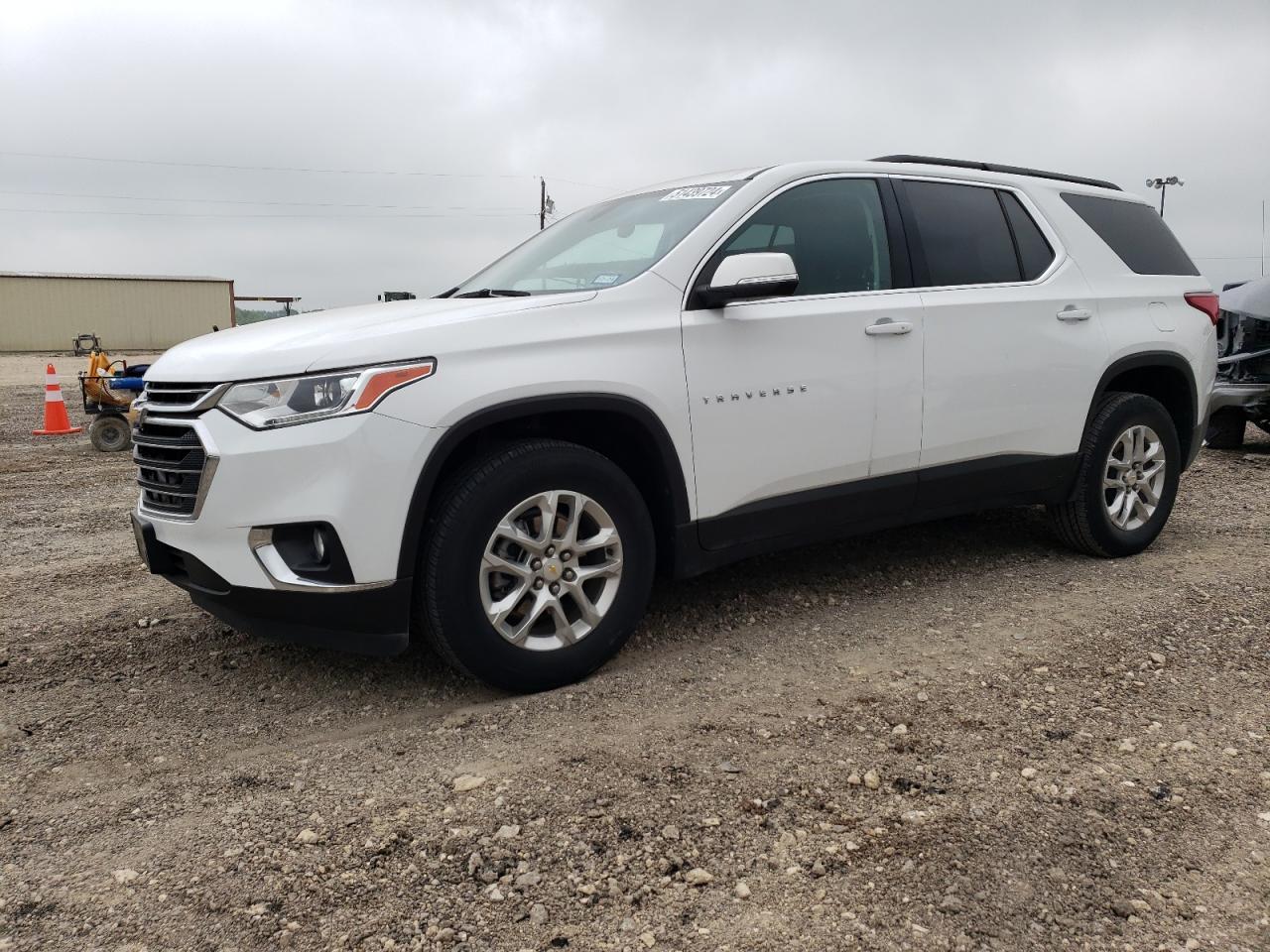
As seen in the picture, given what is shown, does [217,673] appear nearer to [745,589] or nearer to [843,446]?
[745,589]

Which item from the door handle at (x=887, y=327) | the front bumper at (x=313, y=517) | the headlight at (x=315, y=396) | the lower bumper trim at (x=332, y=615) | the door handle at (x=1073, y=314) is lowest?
the lower bumper trim at (x=332, y=615)

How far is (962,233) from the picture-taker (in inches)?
174

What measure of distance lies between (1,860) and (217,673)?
125cm

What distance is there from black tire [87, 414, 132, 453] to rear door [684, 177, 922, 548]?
8756mm

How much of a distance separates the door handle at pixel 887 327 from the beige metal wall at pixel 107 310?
41.6 metres

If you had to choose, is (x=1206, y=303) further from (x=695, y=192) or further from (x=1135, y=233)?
(x=695, y=192)

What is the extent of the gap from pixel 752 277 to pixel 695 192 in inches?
28.5

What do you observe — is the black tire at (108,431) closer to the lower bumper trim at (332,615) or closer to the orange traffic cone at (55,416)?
the orange traffic cone at (55,416)

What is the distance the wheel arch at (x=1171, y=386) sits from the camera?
16.4 ft

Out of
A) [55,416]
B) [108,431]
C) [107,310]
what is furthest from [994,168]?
[107,310]

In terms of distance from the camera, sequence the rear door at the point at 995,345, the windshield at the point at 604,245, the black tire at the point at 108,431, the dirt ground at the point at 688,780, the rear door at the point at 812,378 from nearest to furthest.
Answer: the dirt ground at the point at 688,780 → the rear door at the point at 812,378 → the windshield at the point at 604,245 → the rear door at the point at 995,345 → the black tire at the point at 108,431

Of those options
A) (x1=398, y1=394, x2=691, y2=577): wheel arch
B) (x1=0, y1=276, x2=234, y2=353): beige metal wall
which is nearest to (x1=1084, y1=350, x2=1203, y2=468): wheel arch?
(x1=398, y1=394, x2=691, y2=577): wheel arch

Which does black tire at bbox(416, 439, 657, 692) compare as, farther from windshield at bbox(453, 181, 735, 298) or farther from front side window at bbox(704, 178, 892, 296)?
front side window at bbox(704, 178, 892, 296)

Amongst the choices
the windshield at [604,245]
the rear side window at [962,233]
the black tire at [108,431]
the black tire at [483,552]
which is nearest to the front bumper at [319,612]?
the black tire at [483,552]
